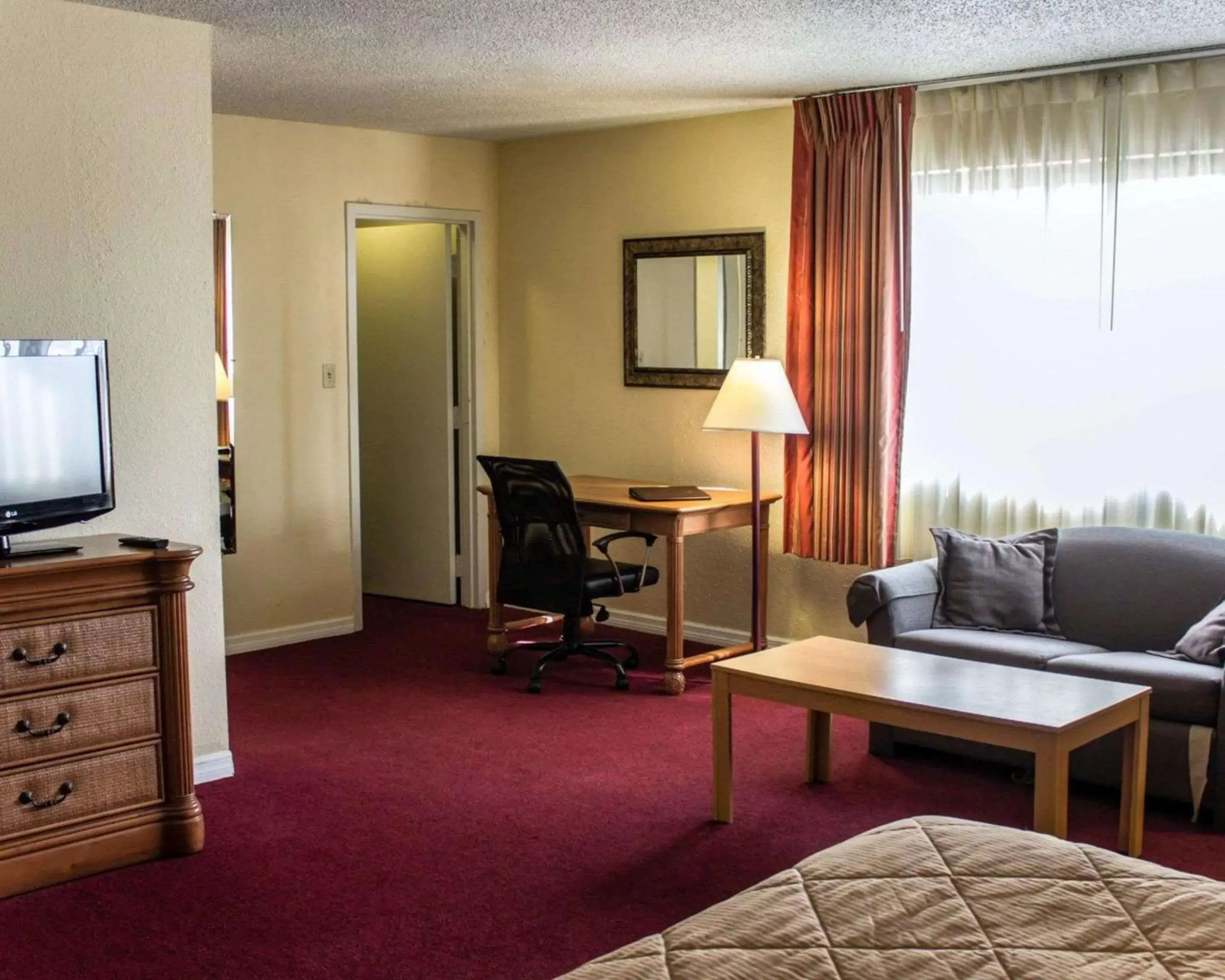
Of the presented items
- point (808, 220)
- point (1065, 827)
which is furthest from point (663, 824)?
point (808, 220)

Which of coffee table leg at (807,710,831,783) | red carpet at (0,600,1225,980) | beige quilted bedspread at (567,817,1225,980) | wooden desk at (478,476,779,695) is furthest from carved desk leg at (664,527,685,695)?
beige quilted bedspread at (567,817,1225,980)

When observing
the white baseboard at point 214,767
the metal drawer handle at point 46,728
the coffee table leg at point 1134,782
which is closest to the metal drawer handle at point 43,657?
the metal drawer handle at point 46,728

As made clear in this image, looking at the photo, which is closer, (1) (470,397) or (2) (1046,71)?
(2) (1046,71)

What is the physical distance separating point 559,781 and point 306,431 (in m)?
2.63

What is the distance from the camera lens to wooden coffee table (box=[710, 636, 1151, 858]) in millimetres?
3301

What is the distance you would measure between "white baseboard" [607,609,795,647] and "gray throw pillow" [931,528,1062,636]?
1251mm

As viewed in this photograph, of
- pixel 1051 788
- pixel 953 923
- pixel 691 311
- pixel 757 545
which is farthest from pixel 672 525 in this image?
pixel 953 923

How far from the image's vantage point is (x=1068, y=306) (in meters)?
5.01

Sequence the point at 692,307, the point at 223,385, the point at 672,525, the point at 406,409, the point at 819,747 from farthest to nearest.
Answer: the point at 406,409 < the point at 692,307 < the point at 223,385 < the point at 672,525 < the point at 819,747

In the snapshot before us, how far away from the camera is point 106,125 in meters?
4.03

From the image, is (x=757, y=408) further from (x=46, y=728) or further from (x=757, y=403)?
(x=46, y=728)

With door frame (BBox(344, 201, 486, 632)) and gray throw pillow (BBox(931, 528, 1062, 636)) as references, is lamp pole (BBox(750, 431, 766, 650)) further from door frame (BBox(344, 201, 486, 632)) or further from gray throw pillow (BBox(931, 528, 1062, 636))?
door frame (BBox(344, 201, 486, 632))

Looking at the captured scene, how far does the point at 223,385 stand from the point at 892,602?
305cm

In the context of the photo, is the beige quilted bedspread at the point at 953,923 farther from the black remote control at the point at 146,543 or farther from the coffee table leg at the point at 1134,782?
the black remote control at the point at 146,543
